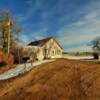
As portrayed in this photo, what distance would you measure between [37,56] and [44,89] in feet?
98.6

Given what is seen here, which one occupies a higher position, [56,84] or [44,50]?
[44,50]

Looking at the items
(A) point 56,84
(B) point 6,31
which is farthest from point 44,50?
(A) point 56,84

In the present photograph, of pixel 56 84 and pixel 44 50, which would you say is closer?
pixel 56 84

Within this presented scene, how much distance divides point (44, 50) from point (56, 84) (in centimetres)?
3389

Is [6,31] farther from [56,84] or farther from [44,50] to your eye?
[56,84]

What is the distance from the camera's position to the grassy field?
64.4 ft

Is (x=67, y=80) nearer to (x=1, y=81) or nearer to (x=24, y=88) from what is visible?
(x=24, y=88)

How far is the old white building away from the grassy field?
21794mm

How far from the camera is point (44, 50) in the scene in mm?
55594

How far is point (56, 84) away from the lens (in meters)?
21.9

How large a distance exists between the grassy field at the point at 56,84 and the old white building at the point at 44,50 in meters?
21.8

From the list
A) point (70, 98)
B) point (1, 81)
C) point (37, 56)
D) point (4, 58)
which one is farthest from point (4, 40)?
point (70, 98)

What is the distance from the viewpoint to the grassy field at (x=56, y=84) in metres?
19.6

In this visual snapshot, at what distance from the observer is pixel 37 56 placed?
167 feet
